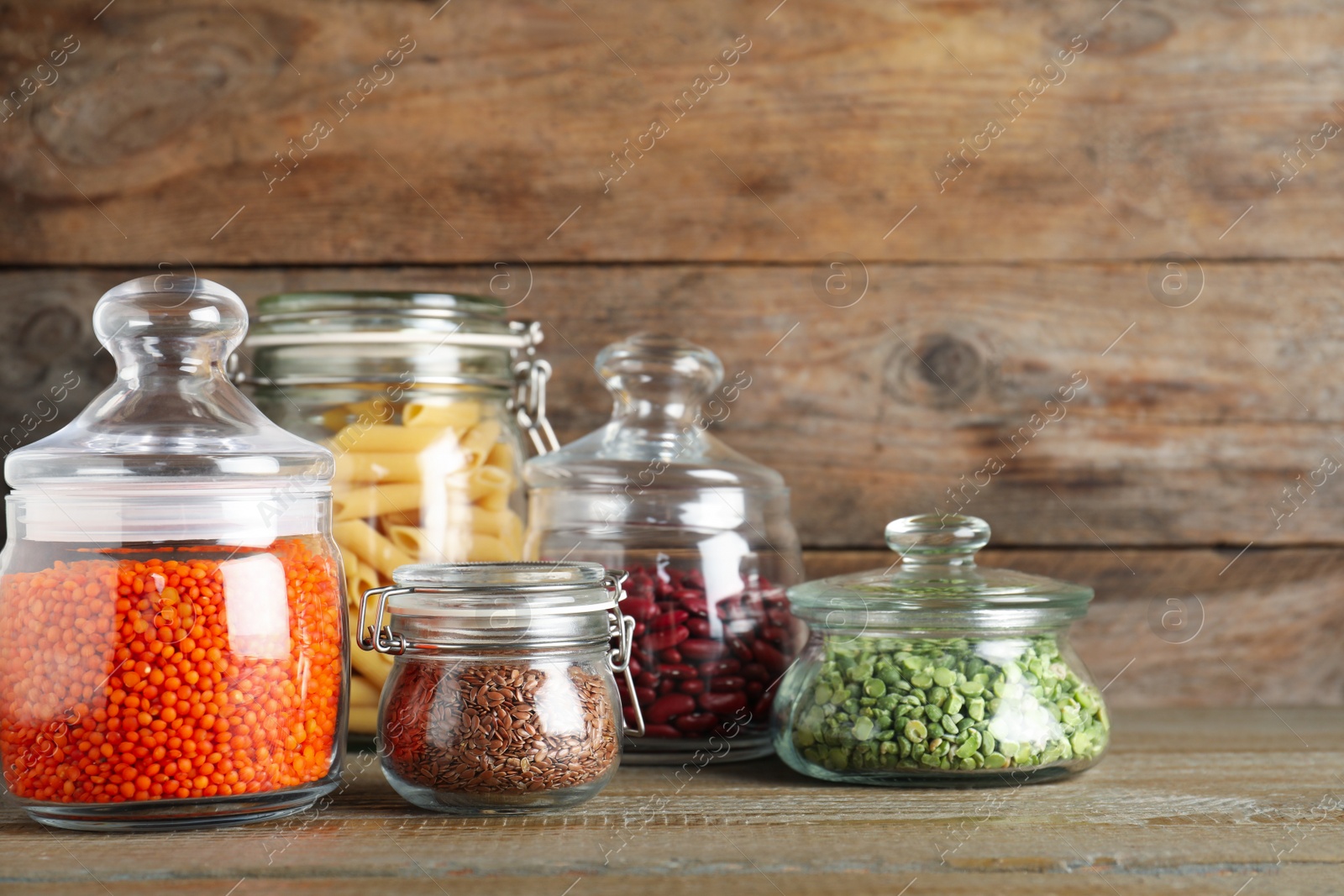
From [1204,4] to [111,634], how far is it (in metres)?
1.10

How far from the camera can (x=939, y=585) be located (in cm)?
85

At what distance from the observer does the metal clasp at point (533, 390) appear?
1.08 meters

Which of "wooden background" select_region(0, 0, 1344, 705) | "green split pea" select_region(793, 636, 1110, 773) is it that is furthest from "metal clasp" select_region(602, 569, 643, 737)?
"wooden background" select_region(0, 0, 1344, 705)

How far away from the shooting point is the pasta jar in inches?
36.4

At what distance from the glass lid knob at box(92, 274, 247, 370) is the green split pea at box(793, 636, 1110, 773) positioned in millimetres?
462

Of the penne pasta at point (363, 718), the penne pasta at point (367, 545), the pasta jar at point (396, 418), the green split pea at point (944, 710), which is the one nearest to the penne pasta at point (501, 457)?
the pasta jar at point (396, 418)

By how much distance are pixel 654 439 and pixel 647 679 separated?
189 mm

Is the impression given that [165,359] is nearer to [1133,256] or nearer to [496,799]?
[496,799]

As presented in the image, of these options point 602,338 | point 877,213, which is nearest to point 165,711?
point 602,338

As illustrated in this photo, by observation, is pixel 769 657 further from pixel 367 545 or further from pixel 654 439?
pixel 367 545

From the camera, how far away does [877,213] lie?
46.4 inches

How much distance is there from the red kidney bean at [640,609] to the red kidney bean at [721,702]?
7 centimetres

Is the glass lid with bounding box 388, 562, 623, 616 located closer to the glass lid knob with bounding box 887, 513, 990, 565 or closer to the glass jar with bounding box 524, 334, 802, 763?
the glass jar with bounding box 524, 334, 802, 763

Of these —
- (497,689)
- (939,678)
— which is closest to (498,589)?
(497,689)
